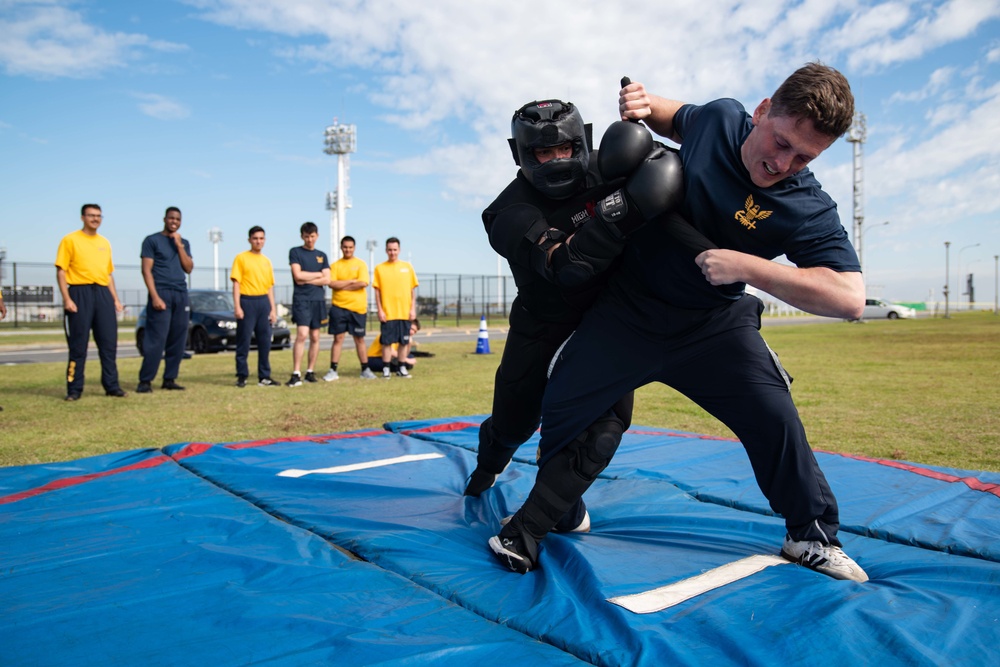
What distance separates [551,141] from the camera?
2725mm

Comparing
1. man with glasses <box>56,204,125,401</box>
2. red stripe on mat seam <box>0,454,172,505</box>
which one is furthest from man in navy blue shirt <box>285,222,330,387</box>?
red stripe on mat seam <box>0,454,172,505</box>

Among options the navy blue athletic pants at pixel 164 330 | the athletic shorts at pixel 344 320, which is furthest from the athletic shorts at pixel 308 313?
the navy blue athletic pants at pixel 164 330

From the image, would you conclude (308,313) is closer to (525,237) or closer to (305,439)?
(305,439)

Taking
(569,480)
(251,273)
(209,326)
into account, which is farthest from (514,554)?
(209,326)

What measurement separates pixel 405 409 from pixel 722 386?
537cm

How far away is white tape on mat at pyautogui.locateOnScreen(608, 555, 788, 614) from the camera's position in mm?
2395

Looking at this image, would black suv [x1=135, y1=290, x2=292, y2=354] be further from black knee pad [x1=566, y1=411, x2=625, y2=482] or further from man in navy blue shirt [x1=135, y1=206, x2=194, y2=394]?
black knee pad [x1=566, y1=411, x2=625, y2=482]

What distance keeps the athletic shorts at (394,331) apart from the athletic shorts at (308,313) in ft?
3.29

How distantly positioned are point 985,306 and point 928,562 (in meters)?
96.1

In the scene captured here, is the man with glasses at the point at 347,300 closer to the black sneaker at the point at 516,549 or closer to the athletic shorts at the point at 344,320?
the athletic shorts at the point at 344,320

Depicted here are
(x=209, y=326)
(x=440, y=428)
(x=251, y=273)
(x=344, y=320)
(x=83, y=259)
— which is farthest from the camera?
(x=209, y=326)

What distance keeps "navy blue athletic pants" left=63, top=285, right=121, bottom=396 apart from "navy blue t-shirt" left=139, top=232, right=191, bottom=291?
0.74 m

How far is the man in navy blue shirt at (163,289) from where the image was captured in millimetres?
8773

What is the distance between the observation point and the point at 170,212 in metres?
8.73
